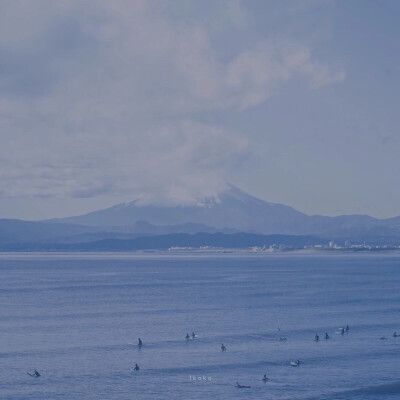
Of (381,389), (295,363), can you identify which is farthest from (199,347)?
(381,389)

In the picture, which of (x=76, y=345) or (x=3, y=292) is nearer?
(x=76, y=345)

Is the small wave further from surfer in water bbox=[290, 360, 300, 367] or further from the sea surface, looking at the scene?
surfer in water bbox=[290, 360, 300, 367]

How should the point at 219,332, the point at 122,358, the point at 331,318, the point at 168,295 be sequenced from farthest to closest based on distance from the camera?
the point at 168,295 < the point at 331,318 < the point at 219,332 < the point at 122,358

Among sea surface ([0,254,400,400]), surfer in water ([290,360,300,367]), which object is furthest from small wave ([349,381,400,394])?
surfer in water ([290,360,300,367])

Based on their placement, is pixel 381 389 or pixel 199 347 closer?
pixel 381 389

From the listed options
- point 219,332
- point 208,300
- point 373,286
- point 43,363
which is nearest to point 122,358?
point 43,363

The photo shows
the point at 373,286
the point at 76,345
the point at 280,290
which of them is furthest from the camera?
the point at 373,286

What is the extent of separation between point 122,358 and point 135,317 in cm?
2227

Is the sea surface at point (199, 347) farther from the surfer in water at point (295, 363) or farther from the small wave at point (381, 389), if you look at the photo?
the surfer in water at point (295, 363)

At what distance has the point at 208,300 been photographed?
299ft

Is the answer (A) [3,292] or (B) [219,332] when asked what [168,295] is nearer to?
(A) [3,292]

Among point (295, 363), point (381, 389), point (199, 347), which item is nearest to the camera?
point (381, 389)

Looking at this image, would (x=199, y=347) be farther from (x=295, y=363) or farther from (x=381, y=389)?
(x=381, y=389)

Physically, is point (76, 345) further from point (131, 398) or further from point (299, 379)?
point (299, 379)
